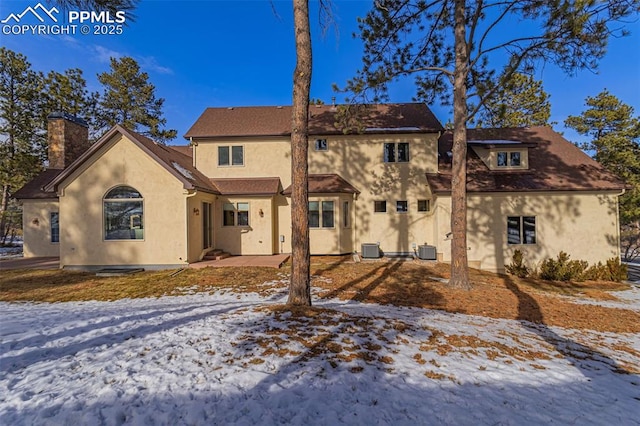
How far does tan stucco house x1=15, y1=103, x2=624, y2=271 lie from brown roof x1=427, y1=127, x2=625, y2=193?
0.30 feet

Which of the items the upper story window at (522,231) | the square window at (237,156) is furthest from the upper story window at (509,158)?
the square window at (237,156)

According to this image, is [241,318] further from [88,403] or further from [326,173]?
[326,173]

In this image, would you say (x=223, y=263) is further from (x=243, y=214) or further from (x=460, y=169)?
(x=460, y=169)

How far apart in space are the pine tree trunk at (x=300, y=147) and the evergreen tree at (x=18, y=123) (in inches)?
996

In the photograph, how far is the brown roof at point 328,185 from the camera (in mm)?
13484

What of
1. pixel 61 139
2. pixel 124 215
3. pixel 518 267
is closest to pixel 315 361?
pixel 124 215

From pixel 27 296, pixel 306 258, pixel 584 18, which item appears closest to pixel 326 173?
pixel 306 258

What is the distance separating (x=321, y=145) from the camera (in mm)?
15125

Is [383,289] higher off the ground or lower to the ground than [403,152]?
lower

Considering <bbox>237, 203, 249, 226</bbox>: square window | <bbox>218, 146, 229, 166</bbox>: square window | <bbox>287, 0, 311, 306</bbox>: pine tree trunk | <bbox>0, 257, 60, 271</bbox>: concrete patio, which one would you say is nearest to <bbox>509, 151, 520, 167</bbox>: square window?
<bbox>287, 0, 311, 306</bbox>: pine tree trunk

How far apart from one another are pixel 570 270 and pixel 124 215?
1864cm

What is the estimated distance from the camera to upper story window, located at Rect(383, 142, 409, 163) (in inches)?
582

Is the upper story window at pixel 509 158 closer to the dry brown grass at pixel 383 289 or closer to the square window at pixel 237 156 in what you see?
the dry brown grass at pixel 383 289

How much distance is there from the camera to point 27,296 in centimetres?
790
